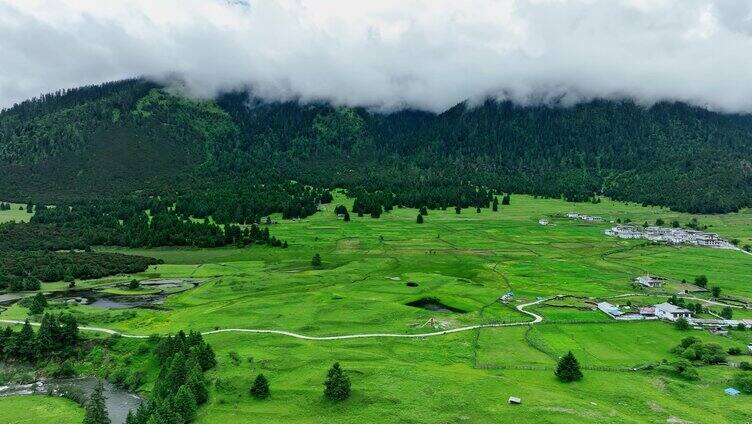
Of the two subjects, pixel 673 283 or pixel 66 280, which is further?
pixel 66 280

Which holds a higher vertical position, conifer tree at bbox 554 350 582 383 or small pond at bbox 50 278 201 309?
small pond at bbox 50 278 201 309

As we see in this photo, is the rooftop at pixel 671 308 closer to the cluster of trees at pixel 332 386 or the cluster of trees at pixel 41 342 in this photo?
the cluster of trees at pixel 332 386

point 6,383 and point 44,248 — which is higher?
point 44,248

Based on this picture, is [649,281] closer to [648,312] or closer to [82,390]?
[648,312]

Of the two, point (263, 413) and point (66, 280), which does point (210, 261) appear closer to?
point (66, 280)

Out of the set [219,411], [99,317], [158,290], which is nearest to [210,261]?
[158,290]

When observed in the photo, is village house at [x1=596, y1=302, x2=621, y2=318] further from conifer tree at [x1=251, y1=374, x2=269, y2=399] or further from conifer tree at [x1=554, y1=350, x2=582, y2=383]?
conifer tree at [x1=251, y1=374, x2=269, y2=399]

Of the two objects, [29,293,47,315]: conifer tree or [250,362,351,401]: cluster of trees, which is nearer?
[250,362,351,401]: cluster of trees

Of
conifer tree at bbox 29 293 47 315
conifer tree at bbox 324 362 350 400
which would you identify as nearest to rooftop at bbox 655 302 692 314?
conifer tree at bbox 324 362 350 400
